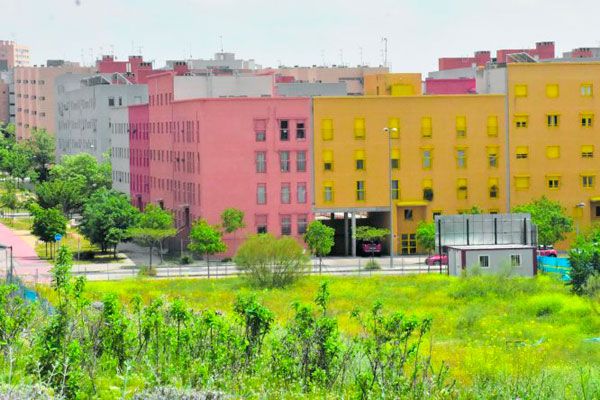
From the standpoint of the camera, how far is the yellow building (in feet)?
250

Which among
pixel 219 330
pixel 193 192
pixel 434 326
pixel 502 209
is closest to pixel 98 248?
pixel 193 192

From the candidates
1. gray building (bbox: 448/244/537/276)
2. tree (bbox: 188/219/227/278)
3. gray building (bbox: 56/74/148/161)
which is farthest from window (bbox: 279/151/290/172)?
gray building (bbox: 56/74/148/161)

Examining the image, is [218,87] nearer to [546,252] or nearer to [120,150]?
[120,150]

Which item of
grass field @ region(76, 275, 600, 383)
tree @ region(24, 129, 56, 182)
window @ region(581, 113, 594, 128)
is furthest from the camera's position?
tree @ region(24, 129, 56, 182)

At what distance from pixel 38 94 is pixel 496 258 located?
10809 cm

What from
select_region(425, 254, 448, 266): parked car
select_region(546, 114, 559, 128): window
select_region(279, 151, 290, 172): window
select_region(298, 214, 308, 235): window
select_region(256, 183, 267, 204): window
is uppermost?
select_region(546, 114, 559, 128): window

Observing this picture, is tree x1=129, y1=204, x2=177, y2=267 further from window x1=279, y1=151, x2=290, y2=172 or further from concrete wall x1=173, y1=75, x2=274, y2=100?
concrete wall x1=173, y1=75, x2=274, y2=100

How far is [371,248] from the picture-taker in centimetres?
7525

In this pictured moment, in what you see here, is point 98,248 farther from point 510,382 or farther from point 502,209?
point 510,382

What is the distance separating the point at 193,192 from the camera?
77062 mm

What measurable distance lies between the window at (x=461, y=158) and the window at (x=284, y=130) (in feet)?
27.2

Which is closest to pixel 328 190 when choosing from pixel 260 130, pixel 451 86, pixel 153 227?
pixel 260 130

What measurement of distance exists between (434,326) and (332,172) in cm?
2910

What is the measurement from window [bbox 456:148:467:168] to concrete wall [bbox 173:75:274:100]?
11.2 meters
